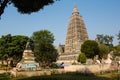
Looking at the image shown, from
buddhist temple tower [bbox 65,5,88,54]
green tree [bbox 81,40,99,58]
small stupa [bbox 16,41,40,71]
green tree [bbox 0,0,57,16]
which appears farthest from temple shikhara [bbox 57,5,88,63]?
green tree [bbox 0,0,57,16]

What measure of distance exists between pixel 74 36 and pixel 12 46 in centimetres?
4303

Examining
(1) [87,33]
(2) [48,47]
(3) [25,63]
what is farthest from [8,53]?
(1) [87,33]

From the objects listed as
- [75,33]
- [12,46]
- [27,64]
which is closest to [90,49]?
[12,46]

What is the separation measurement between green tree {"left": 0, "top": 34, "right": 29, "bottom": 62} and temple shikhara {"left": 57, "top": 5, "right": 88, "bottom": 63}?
116ft

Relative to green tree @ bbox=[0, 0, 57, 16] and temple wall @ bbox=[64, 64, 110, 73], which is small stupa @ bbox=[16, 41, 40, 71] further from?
green tree @ bbox=[0, 0, 57, 16]

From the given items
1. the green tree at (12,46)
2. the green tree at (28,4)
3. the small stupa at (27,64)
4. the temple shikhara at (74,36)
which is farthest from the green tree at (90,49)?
the green tree at (28,4)

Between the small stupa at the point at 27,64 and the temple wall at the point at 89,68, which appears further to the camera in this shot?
the small stupa at the point at 27,64

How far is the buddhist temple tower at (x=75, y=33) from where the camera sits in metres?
111

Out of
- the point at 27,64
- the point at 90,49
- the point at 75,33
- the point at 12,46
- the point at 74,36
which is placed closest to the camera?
the point at 27,64

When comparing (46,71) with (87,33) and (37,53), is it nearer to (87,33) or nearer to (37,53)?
(37,53)

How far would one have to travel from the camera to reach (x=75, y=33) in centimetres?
11181

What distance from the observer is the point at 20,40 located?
3024 inches

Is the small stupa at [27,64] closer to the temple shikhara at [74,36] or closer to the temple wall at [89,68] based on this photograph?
the temple wall at [89,68]

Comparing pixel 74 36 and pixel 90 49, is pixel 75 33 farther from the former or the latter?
pixel 90 49
